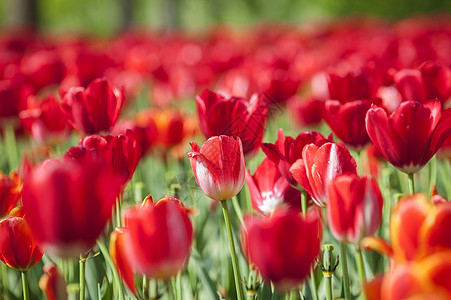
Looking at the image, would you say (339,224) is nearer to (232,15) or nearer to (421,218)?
(421,218)

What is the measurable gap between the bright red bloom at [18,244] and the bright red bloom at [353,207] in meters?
0.53

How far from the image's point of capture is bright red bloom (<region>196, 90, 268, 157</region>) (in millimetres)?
1167

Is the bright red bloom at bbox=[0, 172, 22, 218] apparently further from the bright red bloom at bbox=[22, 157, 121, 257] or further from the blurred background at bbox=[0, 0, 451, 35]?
the blurred background at bbox=[0, 0, 451, 35]

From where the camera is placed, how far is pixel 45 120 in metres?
1.78

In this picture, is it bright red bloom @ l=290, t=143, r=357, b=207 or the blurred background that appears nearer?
bright red bloom @ l=290, t=143, r=357, b=207

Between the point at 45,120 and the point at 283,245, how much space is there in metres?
1.27

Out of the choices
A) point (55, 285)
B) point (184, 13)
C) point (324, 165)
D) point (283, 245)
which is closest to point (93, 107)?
point (55, 285)

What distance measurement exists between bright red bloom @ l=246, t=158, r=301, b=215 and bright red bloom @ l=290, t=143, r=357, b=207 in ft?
0.56

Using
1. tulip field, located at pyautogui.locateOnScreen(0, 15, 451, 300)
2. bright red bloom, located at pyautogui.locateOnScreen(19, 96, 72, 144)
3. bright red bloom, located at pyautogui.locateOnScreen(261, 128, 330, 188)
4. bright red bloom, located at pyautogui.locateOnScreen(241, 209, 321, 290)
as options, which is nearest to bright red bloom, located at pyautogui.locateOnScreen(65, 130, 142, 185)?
tulip field, located at pyautogui.locateOnScreen(0, 15, 451, 300)

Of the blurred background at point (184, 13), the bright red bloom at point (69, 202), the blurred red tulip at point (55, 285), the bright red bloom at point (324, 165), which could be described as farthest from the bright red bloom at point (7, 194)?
the blurred background at point (184, 13)

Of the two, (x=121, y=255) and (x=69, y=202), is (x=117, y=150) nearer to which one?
(x=121, y=255)

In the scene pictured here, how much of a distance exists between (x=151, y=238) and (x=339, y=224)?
29 cm

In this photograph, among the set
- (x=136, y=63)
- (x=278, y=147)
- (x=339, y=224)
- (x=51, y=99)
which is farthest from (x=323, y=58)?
(x=339, y=224)

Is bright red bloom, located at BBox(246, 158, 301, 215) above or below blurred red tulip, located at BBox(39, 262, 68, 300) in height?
above
